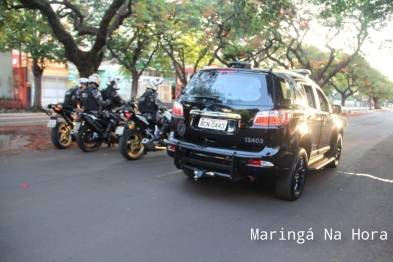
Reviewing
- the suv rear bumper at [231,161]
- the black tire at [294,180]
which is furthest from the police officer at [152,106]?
the black tire at [294,180]

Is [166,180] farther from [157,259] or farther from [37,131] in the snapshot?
[37,131]

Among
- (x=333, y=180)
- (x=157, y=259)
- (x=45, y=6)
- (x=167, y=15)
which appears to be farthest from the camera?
(x=167, y=15)

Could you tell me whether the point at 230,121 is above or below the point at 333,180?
above

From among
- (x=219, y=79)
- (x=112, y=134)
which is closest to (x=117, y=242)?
(x=219, y=79)

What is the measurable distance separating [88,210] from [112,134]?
427 cm

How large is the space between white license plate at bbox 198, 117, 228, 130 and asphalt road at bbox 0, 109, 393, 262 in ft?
3.38

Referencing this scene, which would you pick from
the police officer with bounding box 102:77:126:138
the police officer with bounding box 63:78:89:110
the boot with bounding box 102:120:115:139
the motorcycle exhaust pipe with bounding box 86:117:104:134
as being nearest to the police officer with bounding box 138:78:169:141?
the police officer with bounding box 102:77:126:138

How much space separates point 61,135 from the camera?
8.97 metres

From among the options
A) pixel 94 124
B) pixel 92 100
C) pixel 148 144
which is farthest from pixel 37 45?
pixel 148 144

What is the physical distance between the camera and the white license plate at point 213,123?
4.83m

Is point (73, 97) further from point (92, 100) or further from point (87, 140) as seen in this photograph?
point (87, 140)

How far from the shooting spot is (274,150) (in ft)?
15.3

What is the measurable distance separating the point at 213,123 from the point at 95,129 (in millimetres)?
4376

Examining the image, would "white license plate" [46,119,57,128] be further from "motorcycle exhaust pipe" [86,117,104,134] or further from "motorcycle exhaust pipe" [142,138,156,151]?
"motorcycle exhaust pipe" [142,138,156,151]
